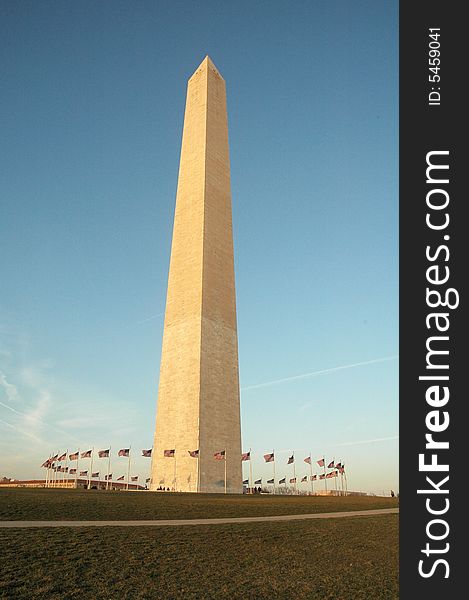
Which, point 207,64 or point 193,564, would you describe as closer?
point 193,564

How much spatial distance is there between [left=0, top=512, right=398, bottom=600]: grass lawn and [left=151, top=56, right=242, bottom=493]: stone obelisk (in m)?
23.7

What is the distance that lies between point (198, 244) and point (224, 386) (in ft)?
36.5

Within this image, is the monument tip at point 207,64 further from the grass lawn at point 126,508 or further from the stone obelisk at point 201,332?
the grass lawn at point 126,508

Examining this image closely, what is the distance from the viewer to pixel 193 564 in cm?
1333

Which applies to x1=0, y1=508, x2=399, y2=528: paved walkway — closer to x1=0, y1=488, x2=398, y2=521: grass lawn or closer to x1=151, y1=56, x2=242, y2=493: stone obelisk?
x1=0, y1=488, x2=398, y2=521: grass lawn

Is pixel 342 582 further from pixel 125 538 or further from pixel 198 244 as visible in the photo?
pixel 198 244

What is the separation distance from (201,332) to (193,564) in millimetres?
30326

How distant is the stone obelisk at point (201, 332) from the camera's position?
4178cm

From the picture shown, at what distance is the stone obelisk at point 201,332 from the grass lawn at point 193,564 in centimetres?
2374

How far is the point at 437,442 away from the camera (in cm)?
772

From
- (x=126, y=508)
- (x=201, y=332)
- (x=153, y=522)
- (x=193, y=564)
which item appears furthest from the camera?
(x=201, y=332)

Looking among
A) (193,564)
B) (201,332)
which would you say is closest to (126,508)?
(193,564)

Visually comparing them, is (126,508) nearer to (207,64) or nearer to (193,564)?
(193,564)

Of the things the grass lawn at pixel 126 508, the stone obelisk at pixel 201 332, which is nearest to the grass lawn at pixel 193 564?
the grass lawn at pixel 126 508
